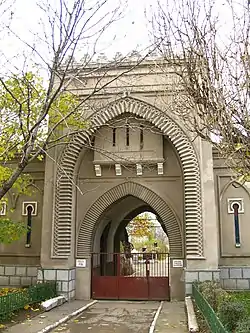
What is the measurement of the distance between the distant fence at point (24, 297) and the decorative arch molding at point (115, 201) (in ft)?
6.27

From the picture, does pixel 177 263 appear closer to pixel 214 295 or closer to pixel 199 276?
pixel 199 276

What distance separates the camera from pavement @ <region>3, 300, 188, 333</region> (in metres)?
9.37

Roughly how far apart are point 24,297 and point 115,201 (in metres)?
4.98

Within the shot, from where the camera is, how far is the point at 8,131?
12219mm

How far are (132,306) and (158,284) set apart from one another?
1599 mm

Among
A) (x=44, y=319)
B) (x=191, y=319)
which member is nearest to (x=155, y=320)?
(x=191, y=319)

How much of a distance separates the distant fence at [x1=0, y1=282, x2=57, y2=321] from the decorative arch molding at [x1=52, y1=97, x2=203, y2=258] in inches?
49.5

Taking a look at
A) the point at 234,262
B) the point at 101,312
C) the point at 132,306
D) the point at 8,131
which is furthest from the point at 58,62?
the point at 234,262

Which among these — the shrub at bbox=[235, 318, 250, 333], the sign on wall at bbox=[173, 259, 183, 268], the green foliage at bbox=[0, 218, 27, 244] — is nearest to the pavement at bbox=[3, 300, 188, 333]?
the sign on wall at bbox=[173, 259, 183, 268]

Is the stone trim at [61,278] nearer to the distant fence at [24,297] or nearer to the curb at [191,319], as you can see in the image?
the distant fence at [24,297]

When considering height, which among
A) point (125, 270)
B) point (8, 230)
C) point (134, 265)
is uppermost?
point (8, 230)

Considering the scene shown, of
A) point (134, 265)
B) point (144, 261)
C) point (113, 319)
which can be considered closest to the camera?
point (113, 319)

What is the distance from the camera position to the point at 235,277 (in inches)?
556

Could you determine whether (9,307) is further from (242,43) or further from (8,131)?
(242,43)
